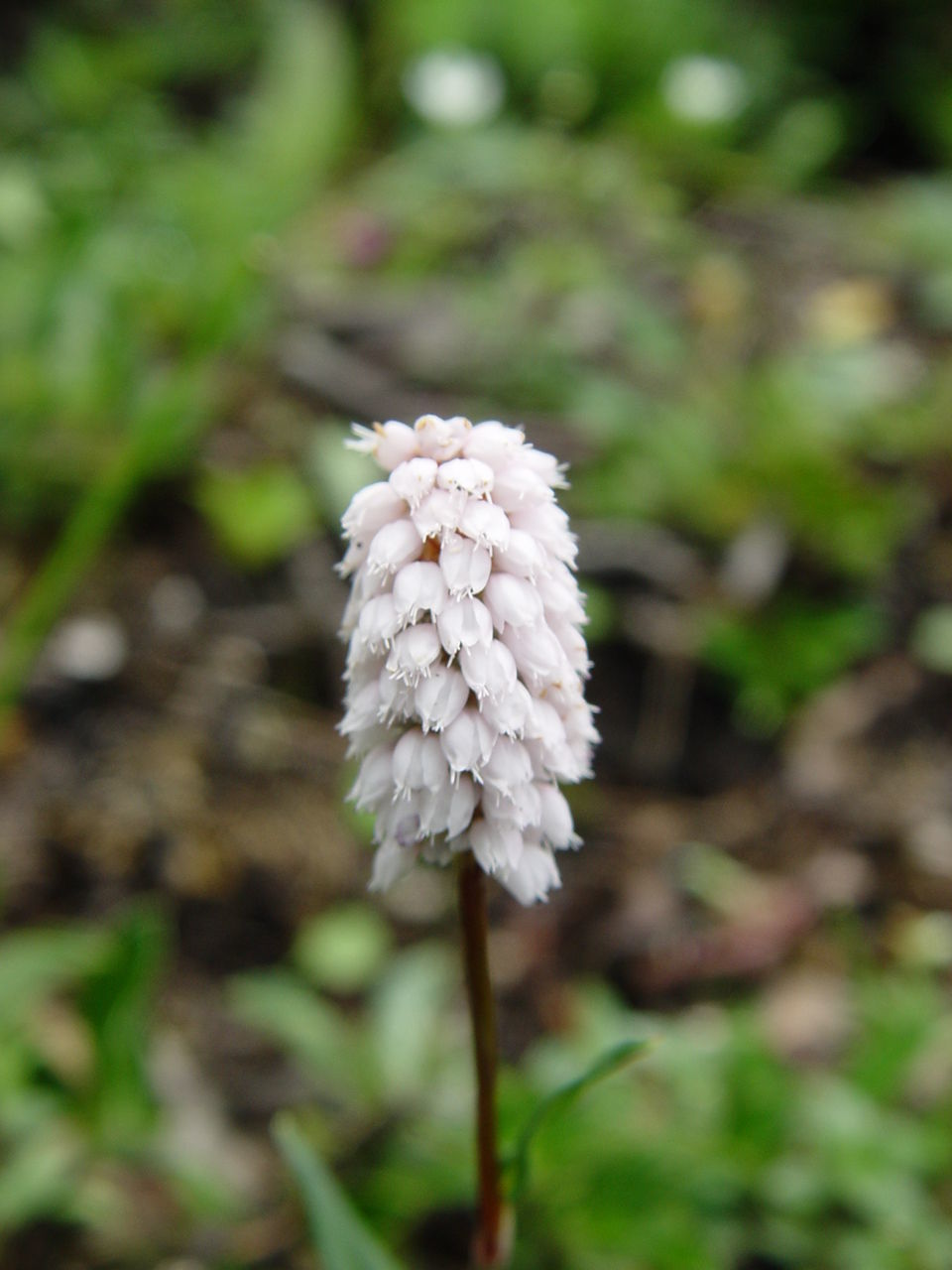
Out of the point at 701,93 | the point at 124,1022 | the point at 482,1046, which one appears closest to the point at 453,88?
the point at 701,93

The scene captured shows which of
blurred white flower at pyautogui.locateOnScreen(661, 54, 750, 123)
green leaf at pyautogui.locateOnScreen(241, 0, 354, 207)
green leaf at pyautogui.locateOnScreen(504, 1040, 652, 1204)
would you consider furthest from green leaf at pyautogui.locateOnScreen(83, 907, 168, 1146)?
blurred white flower at pyautogui.locateOnScreen(661, 54, 750, 123)

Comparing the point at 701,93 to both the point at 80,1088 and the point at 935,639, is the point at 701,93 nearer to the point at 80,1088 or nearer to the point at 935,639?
the point at 935,639

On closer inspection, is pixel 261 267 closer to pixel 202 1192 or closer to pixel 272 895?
pixel 272 895

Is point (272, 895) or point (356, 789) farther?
point (272, 895)

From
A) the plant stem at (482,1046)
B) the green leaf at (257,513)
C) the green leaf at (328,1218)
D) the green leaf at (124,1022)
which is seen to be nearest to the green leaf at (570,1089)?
the plant stem at (482,1046)

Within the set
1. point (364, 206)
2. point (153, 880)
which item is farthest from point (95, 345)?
point (364, 206)

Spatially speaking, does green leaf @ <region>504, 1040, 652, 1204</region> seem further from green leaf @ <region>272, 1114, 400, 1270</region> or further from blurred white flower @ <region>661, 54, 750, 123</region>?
blurred white flower @ <region>661, 54, 750, 123</region>
